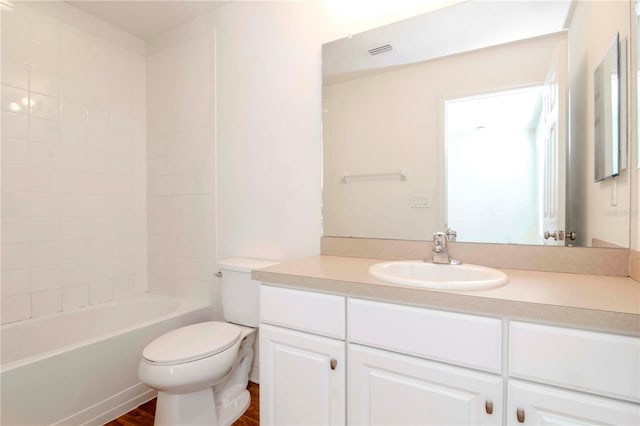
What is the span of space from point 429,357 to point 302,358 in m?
0.45

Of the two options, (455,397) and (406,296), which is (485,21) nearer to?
(406,296)

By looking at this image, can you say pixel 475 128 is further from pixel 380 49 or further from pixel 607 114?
pixel 380 49

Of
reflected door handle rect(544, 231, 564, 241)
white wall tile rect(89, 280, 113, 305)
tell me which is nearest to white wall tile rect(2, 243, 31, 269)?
white wall tile rect(89, 280, 113, 305)

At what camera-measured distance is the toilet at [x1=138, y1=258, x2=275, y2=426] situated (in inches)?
51.9

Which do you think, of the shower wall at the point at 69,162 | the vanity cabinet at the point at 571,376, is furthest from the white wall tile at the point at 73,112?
the vanity cabinet at the point at 571,376

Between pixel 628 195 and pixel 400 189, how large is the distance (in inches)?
31.2

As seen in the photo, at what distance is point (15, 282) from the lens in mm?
1787

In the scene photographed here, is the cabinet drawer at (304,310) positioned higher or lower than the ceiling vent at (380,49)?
lower

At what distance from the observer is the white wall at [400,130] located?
1.29 metres

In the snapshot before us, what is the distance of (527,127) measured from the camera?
1.24 metres

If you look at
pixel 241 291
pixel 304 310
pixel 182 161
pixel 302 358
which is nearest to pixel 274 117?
pixel 182 161

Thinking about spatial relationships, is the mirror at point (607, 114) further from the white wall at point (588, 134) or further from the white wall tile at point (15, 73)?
the white wall tile at point (15, 73)

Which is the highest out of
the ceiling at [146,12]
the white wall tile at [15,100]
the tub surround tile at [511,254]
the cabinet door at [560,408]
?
the ceiling at [146,12]

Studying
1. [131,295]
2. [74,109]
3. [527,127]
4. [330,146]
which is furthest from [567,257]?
[74,109]
